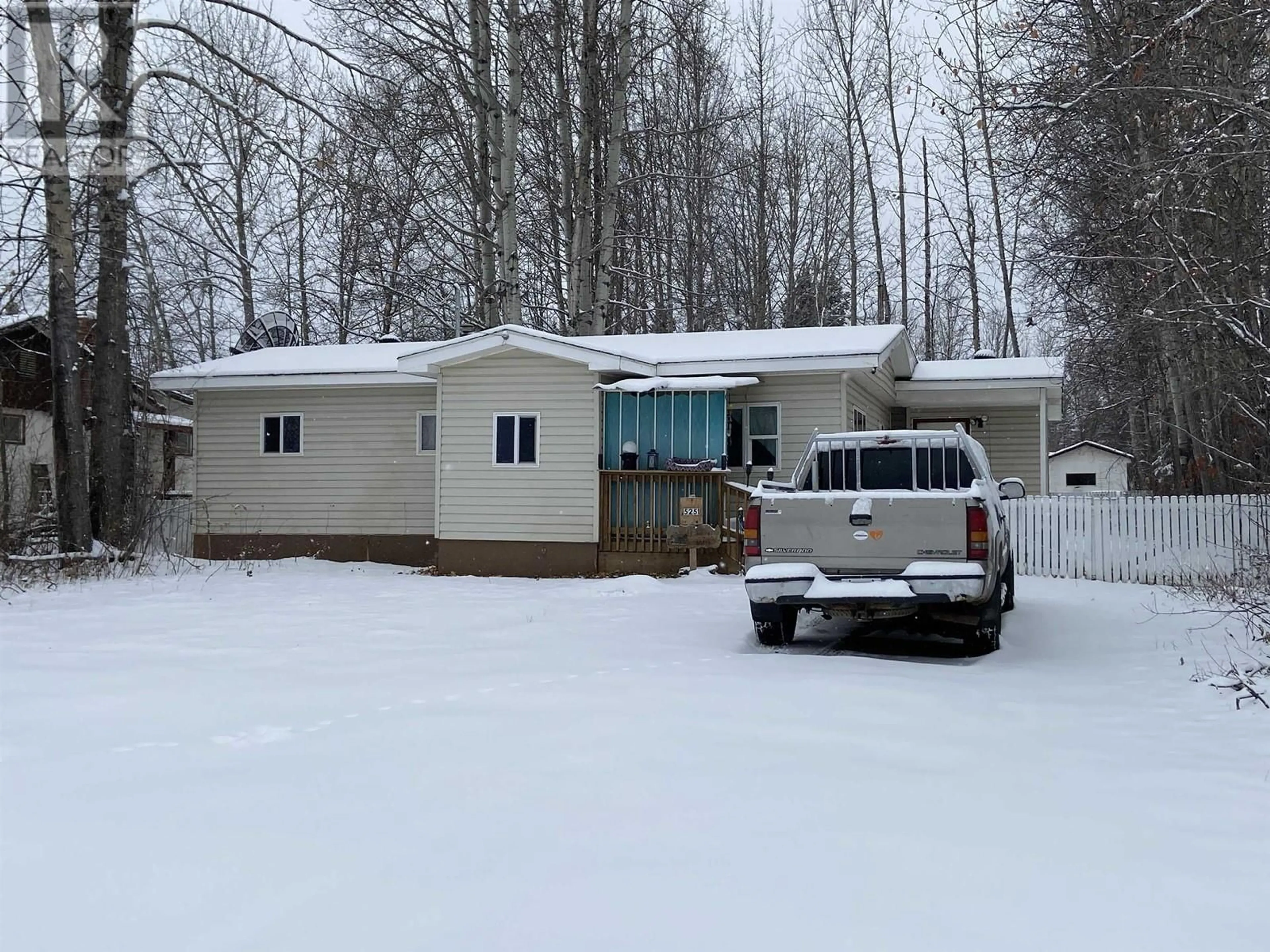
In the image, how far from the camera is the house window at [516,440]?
16234 millimetres

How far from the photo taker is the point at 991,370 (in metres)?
19.0

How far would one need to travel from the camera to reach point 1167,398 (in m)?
24.6

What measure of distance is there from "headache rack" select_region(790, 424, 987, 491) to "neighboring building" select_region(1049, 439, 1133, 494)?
3665cm

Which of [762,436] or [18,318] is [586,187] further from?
[18,318]

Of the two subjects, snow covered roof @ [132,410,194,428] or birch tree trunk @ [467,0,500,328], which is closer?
snow covered roof @ [132,410,194,428]

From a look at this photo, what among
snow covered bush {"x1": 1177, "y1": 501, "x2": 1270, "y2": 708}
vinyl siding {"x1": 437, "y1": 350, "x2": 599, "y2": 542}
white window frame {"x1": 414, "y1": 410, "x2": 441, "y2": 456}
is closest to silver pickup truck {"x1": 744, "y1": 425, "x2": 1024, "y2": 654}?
snow covered bush {"x1": 1177, "y1": 501, "x2": 1270, "y2": 708}

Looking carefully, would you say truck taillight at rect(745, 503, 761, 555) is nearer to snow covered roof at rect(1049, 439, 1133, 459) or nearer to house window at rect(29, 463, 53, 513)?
house window at rect(29, 463, 53, 513)

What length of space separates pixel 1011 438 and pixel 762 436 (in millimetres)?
6287

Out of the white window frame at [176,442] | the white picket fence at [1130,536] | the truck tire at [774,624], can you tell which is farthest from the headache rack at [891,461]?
the white window frame at [176,442]

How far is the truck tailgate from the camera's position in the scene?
26.5 feet

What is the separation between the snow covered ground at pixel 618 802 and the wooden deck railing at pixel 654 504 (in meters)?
7.54

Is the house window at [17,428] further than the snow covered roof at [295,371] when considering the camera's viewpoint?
Yes

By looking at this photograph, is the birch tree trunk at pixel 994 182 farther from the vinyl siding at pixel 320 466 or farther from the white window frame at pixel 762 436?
the vinyl siding at pixel 320 466

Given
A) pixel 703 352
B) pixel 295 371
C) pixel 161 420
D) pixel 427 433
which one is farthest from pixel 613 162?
pixel 161 420
